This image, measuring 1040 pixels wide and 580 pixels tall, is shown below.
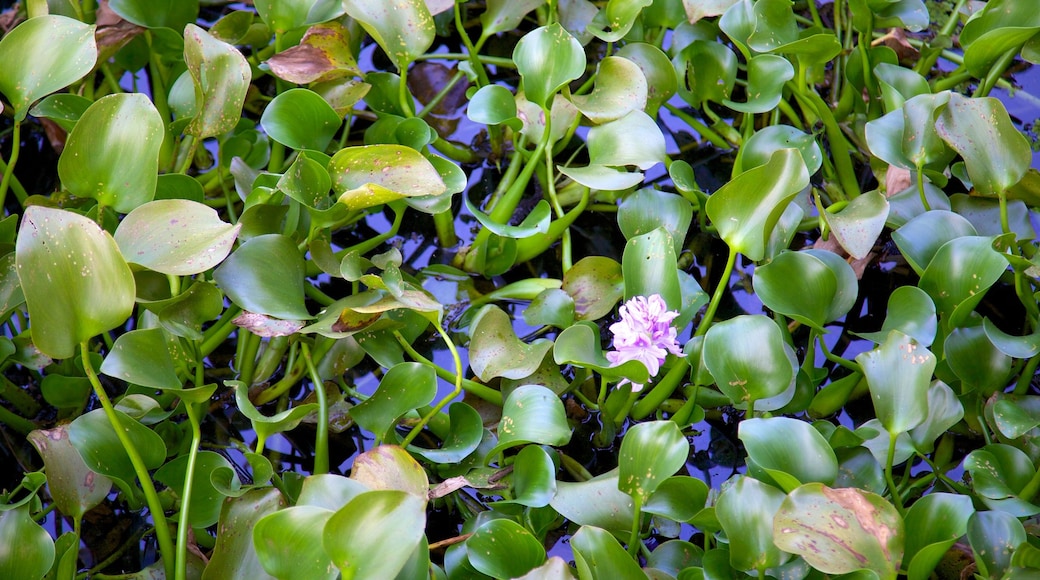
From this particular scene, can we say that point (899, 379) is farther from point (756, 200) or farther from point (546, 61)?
point (546, 61)

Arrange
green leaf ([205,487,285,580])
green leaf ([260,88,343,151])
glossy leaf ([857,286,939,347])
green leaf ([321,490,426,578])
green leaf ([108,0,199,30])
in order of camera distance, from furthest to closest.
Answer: green leaf ([108,0,199,30]), green leaf ([260,88,343,151]), glossy leaf ([857,286,939,347]), green leaf ([205,487,285,580]), green leaf ([321,490,426,578])

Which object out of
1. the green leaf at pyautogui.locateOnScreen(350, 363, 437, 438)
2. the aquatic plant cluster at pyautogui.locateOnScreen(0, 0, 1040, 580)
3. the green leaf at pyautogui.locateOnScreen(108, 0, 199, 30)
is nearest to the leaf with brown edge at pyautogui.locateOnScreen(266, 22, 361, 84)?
the aquatic plant cluster at pyautogui.locateOnScreen(0, 0, 1040, 580)

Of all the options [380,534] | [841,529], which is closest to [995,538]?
[841,529]

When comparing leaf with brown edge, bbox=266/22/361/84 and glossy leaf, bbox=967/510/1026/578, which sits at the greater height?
leaf with brown edge, bbox=266/22/361/84

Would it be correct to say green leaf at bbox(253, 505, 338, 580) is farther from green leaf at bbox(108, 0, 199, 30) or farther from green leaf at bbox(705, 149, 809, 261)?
green leaf at bbox(108, 0, 199, 30)

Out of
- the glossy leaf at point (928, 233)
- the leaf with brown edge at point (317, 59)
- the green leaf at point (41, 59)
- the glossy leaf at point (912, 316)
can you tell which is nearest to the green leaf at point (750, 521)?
the glossy leaf at point (912, 316)

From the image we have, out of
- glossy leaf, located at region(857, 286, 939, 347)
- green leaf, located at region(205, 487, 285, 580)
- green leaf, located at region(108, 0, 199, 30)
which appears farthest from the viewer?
green leaf, located at region(108, 0, 199, 30)
